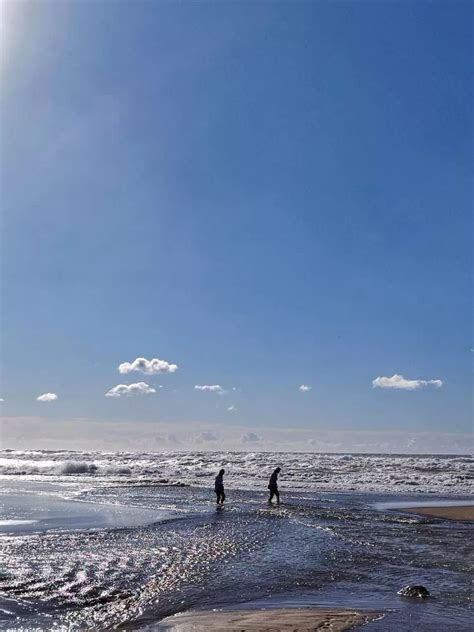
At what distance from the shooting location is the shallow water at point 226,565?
8.75 meters

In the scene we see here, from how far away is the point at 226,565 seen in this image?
39.7 ft

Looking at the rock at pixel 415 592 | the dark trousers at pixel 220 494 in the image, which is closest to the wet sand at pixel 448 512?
the dark trousers at pixel 220 494

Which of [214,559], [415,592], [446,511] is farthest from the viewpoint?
[446,511]

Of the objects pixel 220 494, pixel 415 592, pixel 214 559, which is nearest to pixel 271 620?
pixel 415 592

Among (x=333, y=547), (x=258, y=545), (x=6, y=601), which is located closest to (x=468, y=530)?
(x=333, y=547)

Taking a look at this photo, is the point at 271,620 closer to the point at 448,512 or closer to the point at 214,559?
the point at 214,559

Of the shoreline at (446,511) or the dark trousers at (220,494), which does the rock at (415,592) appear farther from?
the dark trousers at (220,494)

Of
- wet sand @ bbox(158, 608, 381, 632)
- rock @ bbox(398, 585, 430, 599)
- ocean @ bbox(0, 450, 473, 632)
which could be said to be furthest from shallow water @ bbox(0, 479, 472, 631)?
wet sand @ bbox(158, 608, 381, 632)

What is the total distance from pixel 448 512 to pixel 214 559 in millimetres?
14262

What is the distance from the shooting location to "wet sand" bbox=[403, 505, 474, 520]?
2194 cm

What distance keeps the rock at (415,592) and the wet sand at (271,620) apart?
1.51 m

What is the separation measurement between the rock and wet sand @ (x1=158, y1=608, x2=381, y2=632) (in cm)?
151

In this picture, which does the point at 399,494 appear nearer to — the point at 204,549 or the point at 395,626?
the point at 204,549

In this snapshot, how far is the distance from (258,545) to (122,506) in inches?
406
